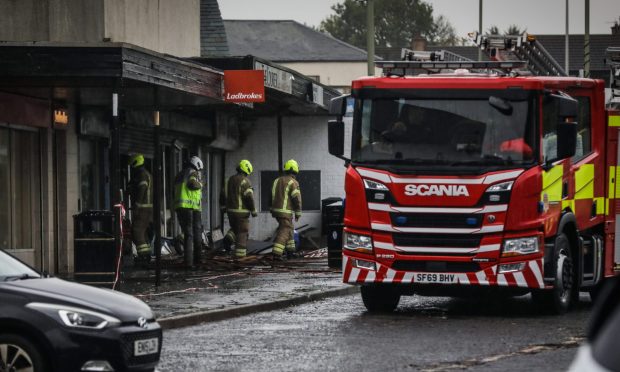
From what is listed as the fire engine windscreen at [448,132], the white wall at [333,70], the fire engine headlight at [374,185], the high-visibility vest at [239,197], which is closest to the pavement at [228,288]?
the high-visibility vest at [239,197]

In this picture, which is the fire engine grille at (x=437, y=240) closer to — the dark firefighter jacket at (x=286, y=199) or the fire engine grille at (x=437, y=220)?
the fire engine grille at (x=437, y=220)

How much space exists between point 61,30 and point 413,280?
894 centimetres

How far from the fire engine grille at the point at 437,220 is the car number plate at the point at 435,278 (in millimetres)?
558

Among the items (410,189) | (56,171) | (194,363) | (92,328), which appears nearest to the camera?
(92,328)

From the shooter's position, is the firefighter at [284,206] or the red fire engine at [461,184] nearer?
the red fire engine at [461,184]

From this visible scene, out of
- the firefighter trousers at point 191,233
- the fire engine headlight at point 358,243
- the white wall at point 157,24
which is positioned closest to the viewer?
the fire engine headlight at point 358,243

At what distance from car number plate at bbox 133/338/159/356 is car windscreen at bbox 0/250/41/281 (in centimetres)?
110

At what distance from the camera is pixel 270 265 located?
25219 millimetres

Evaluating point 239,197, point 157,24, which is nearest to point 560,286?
point 239,197

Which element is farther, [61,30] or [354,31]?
[354,31]

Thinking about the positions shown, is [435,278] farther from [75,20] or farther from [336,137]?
[75,20]

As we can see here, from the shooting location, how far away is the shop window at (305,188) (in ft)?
114

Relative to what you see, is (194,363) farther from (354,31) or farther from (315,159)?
(354,31)

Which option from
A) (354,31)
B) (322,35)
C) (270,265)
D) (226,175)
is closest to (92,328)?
(270,265)
